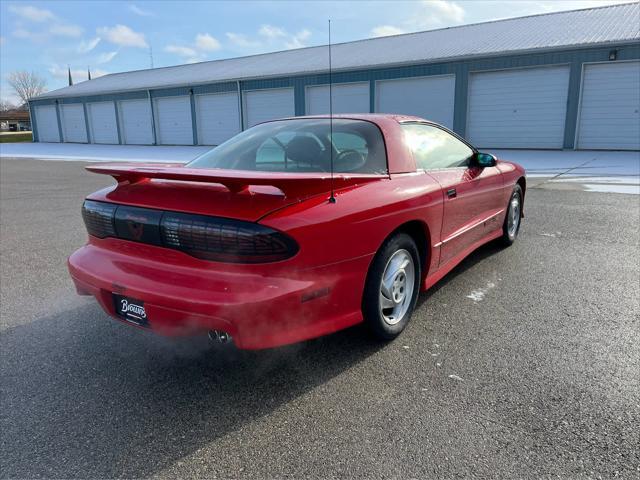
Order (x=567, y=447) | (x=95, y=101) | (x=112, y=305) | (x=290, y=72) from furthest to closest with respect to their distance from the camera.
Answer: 1. (x=95, y=101)
2. (x=290, y=72)
3. (x=112, y=305)
4. (x=567, y=447)

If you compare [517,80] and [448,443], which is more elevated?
[517,80]

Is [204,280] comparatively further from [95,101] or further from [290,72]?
[95,101]

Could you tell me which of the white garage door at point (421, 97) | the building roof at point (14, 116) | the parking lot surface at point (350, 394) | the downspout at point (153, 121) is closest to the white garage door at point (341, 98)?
the white garage door at point (421, 97)

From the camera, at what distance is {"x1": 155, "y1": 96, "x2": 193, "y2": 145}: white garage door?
96.1ft

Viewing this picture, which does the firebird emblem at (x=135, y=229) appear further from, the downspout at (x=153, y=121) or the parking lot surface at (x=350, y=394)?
the downspout at (x=153, y=121)

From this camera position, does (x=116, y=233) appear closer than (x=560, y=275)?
Yes

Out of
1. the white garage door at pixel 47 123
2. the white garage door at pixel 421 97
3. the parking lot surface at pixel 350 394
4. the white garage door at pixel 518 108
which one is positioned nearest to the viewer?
the parking lot surface at pixel 350 394

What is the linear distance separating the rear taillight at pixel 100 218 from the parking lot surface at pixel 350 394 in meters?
0.78

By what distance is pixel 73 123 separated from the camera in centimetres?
3747

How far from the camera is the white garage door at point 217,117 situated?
88.6ft

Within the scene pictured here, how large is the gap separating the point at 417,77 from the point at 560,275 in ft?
58.7

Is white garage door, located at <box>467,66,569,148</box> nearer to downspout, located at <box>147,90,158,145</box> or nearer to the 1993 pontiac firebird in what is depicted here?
the 1993 pontiac firebird

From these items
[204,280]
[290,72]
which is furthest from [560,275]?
[290,72]

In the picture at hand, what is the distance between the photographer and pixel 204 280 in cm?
233
